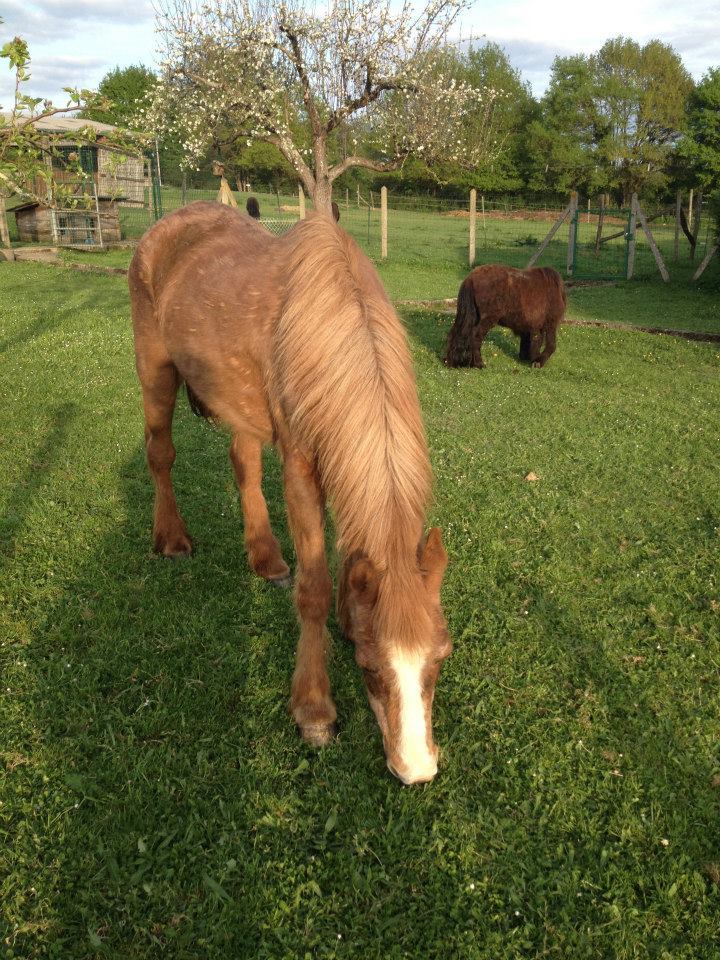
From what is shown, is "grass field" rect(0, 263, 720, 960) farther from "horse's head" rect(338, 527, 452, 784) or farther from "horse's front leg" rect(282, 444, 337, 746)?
"horse's head" rect(338, 527, 452, 784)

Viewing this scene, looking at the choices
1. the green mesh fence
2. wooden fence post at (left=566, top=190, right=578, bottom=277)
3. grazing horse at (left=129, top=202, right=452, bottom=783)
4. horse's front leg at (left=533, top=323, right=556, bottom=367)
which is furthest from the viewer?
the green mesh fence

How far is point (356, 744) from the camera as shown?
3.05 metres

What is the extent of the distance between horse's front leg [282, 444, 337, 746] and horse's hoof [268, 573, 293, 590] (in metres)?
1.14

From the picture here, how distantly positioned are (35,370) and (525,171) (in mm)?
51215

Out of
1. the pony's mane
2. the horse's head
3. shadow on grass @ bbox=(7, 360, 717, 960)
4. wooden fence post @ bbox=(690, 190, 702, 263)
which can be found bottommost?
shadow on grass @ bbox=(7, 360, 717, 960)

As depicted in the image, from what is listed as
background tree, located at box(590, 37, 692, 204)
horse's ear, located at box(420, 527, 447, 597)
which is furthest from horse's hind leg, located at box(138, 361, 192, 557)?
background tree, located at box(590, 37, 692, 204)

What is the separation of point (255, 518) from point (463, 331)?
6.88 m

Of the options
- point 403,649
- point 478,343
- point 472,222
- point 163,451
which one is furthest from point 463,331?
point 472,222

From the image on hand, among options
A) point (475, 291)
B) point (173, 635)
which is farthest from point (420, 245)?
point (173, 635)

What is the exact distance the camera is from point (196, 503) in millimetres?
5531

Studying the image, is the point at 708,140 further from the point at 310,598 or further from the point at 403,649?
the point at 403,649

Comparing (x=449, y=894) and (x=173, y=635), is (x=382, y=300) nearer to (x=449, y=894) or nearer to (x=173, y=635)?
(x=173, y=635)

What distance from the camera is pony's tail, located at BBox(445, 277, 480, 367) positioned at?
10.4 metres

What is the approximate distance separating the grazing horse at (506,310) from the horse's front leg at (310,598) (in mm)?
7856
